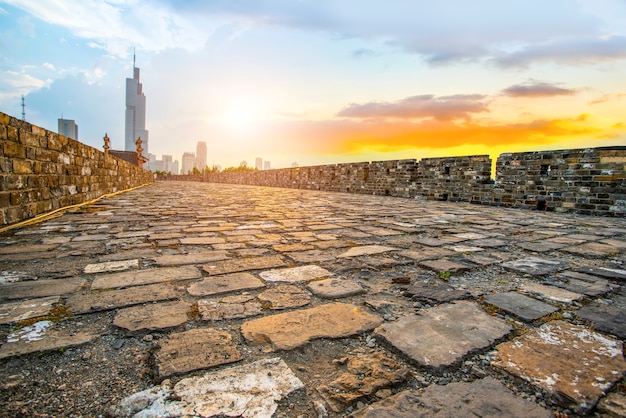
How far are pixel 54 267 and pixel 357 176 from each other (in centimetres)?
1069

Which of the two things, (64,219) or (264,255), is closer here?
(264,255)

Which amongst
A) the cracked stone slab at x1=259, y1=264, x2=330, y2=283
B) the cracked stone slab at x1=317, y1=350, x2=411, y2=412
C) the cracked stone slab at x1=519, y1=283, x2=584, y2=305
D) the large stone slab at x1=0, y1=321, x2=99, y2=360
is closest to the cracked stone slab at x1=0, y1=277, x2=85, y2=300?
the large stone slab at x1=0, y1=321, x2=99, y2=360

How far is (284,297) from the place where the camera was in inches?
68.5

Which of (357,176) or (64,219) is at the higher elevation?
(357,176)

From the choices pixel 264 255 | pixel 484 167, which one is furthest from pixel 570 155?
pixel 264 255

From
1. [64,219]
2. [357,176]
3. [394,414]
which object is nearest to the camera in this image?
[394,414]

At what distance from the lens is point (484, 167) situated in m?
7.80

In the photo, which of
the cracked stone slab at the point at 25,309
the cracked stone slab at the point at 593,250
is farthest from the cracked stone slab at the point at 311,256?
the cracked stone slab at the point at 593,250

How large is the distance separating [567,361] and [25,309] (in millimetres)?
2299

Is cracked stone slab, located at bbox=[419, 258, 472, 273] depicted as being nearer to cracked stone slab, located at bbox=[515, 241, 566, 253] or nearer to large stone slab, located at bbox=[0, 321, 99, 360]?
cracked stone slab, located at bbox=[515, 241, 566, 253]

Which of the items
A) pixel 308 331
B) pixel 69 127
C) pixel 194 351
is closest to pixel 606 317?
pixel 308 331

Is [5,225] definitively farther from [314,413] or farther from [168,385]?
[314,413]

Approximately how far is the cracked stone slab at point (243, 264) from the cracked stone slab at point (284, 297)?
42cm

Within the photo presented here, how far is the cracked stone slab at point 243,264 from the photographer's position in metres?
2.18
